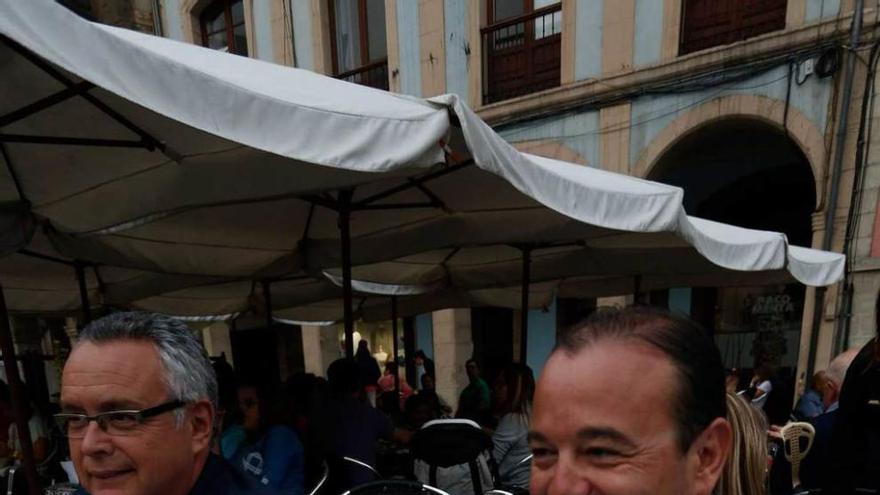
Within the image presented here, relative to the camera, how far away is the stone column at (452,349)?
34.2 feet

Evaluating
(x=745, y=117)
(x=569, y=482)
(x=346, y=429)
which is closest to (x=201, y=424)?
(x=569, y=482)

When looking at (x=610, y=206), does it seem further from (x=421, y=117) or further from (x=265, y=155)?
(x=265, y=155)

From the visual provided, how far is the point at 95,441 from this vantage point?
135 centimetres

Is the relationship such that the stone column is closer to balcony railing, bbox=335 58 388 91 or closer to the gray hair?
balcony railing, bbox=335 58 388 91

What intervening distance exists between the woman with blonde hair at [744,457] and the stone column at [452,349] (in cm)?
902

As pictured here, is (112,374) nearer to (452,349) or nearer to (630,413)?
(630,413)

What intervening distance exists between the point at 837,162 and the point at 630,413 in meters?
7.57

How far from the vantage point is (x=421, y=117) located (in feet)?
6.65

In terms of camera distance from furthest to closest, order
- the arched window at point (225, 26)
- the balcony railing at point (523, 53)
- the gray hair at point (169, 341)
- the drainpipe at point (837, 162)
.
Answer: the arched window at point (225, 26) < the balcony railing at point (523, 53) < the drainpipe at point (837, 162) < the gray hair at point (169, 341)

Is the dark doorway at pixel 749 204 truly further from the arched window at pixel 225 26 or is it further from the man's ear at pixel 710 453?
the arched window at pixel 225 26

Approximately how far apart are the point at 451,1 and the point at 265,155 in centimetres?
814

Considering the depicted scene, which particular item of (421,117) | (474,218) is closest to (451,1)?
(474,218)

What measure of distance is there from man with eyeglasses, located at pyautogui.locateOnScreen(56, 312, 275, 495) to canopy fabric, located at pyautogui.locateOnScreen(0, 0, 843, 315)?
0.65m

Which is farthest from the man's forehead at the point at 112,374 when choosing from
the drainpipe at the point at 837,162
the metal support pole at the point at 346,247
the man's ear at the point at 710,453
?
the drainpipe at the point at 837,162
